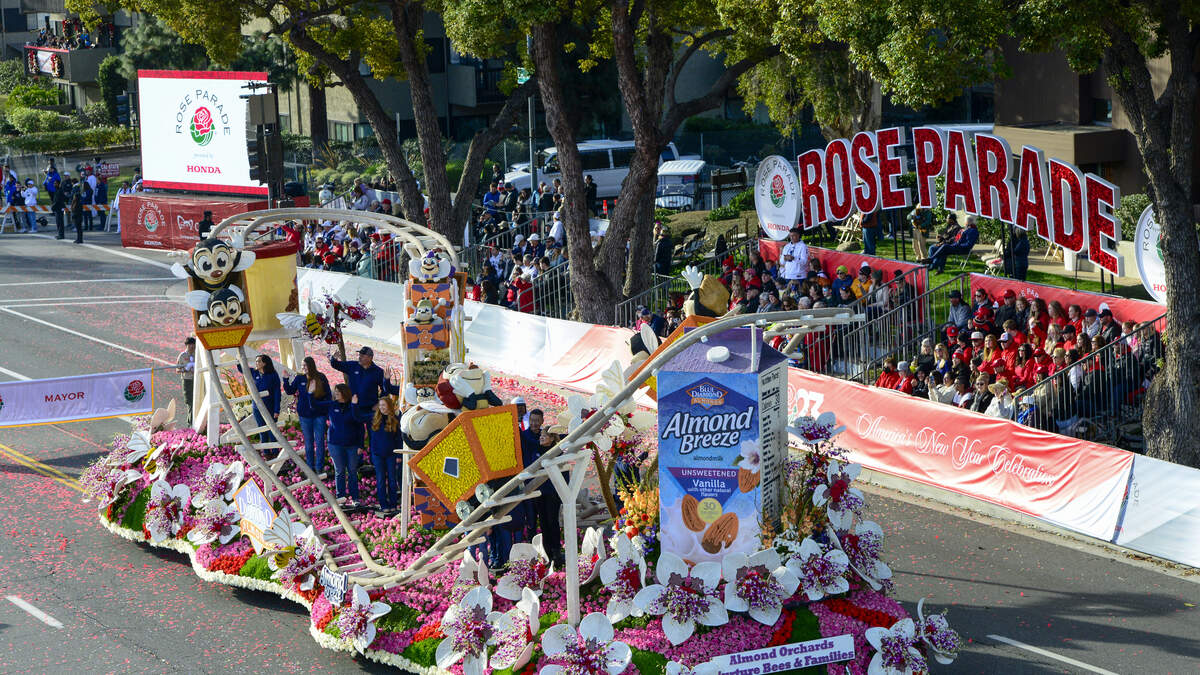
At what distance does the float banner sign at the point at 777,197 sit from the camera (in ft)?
82.2

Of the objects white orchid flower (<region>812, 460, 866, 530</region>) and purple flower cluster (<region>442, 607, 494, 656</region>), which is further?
white orchid flower (<region>812, 460, 866, 530</region>)

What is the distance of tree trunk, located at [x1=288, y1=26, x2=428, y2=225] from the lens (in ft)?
94.9

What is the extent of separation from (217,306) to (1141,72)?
461 inches

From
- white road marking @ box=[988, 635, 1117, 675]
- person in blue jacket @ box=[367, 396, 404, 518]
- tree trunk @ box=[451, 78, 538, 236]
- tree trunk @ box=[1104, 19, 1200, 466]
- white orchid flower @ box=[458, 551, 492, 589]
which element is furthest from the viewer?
tree trunk @ box=[451, 78, 538, 236]

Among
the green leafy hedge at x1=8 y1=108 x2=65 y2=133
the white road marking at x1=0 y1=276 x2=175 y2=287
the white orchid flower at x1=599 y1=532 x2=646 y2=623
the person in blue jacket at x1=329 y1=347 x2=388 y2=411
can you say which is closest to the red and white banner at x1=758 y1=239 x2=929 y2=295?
the person in blue jacket at x1=329 y1=347 x2=388 y2=411

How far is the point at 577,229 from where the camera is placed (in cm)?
2553

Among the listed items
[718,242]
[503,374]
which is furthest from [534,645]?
[718,242]

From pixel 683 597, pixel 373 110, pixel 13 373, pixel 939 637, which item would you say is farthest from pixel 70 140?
pixel 939 637

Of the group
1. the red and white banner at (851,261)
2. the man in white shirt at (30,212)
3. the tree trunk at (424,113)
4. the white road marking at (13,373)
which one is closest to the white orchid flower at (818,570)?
the red and white banner at (851,261)

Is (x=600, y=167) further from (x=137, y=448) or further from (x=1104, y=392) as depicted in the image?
(x=137, y=448)

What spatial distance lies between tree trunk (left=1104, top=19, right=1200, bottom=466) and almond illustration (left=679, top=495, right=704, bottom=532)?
25.7 ft

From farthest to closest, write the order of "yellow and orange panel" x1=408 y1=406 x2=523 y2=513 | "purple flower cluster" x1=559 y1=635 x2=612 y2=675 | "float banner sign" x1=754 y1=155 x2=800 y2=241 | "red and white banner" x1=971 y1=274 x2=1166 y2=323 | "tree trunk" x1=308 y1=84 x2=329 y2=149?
"tree trunk" x1=308 y1=84 x2=329 y2=149 → "float banner sign" x1=754 y1=155 x2=800 y2=241 → "red and white banner" x1=971 y1=274 x2=1166 y2=323 → "yellow and orange panel" x1=408 y1=406 x2=523 y2=513 → "purple flower cluster" x1=559 y1=635 x2=612 y2=675

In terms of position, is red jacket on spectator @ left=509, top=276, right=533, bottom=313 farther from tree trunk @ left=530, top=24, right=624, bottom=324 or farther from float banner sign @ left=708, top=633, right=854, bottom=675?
float banner sign @ left=708, top=633, right=854, bottom=675

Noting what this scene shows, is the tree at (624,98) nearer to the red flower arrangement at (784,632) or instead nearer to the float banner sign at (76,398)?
the float banner sign at (76,398)
